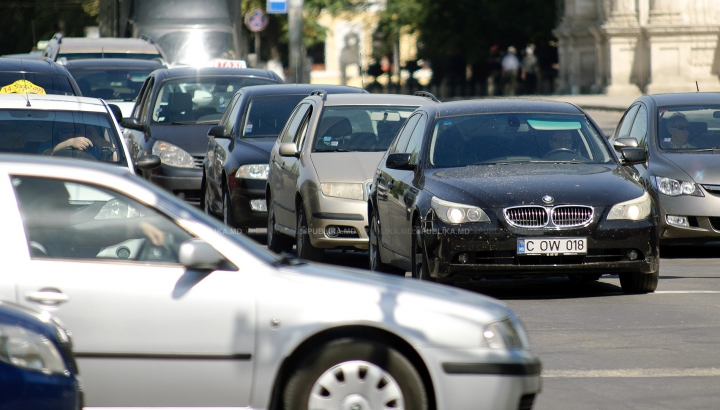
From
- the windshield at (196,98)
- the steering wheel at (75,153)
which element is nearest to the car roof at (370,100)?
the steering wheel at (75,153)

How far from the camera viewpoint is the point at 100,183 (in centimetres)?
570

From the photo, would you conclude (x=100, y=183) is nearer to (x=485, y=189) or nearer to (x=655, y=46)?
(x=485, y=189)

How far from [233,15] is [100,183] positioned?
87.1 ft

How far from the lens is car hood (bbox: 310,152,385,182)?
12023mm

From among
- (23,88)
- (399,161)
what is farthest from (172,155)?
(399,161)

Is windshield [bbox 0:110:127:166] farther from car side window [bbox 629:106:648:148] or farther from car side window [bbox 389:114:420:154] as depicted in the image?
car side window [bbox 629:106:648:148]

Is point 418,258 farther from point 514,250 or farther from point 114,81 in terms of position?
point 114,81

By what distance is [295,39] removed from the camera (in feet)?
98.6

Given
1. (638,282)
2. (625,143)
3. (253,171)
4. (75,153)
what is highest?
(75,153)

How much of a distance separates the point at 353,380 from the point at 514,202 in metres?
4.40

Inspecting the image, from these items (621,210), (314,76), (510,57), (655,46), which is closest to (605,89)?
(655,46)

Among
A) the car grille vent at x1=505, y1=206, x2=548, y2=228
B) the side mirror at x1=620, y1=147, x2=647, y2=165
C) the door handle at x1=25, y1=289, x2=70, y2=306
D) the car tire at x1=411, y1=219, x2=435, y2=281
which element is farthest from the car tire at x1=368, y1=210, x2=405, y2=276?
the door handle at x1=25, y1=289, x2=70, y2=306

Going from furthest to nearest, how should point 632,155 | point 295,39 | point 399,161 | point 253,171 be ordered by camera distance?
1. point 295,39
2. point 253,171
3. point 632,155
4. point 399,161

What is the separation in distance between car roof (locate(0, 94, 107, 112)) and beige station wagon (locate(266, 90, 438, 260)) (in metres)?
2.13
